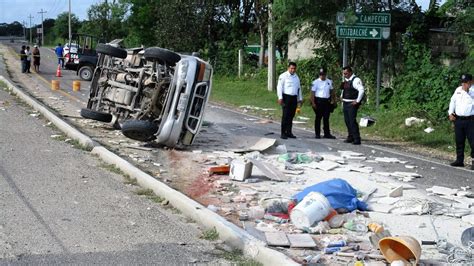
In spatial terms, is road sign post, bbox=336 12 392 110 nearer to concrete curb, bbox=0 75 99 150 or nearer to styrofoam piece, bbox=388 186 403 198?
concrete curb, bbox=0 75 99 150

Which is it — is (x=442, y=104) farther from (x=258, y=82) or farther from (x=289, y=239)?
(x=258, y=82)

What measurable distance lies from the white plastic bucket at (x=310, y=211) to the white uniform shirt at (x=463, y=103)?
216 inches

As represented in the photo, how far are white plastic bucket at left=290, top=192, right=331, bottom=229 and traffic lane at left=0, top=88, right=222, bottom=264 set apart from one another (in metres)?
1.08

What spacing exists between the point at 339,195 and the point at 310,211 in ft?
2.88

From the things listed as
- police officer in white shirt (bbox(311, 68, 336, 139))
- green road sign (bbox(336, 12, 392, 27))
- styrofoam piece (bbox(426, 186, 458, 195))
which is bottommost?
styrofoam piece (bbox(426, 186, 458, 195))

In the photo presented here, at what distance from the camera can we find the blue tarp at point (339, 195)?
25.0 ft

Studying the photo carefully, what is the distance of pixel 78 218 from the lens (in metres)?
7.09

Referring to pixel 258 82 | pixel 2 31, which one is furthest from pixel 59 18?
pixel 258 82

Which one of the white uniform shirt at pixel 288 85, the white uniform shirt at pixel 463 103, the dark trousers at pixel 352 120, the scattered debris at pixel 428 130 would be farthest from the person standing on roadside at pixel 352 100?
the scattered debris at pixel 428 130

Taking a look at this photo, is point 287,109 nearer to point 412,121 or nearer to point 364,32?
point 412,121

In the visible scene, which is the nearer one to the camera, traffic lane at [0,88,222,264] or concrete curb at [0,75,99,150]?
traffic lane at [0,88,222,264]

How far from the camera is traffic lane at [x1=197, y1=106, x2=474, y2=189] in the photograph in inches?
419

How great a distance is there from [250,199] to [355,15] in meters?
11.5

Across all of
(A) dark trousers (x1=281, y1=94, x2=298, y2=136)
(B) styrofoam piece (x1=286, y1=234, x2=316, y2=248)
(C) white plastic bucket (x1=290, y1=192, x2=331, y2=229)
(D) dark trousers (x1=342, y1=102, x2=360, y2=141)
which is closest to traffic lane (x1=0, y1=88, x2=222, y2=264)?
(B) styrofoam piece (x1=286, y1=234, x2=316, y2=248)
